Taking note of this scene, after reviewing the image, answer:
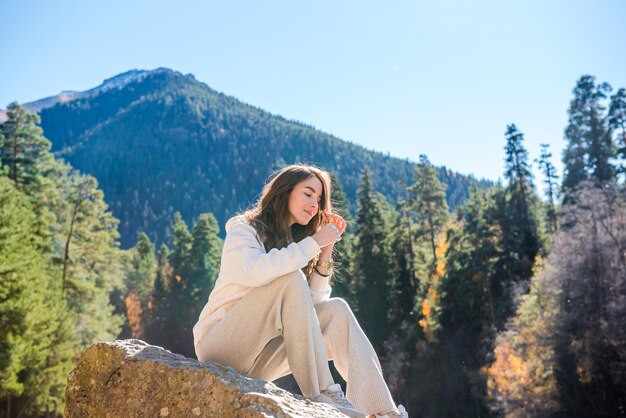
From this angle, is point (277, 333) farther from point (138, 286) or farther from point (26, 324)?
point (138, 286)

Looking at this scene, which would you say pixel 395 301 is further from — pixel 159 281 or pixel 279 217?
pixel 279 217

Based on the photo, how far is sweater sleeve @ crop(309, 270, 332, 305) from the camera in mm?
3932

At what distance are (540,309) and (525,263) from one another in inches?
367

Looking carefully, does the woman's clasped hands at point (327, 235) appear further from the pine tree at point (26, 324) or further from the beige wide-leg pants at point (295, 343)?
the pine tree at point (26, 324)

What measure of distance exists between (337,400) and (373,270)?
3989cm

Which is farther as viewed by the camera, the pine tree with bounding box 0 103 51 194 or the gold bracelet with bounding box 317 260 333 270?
the pine tree with bounding box 0 103 51 194

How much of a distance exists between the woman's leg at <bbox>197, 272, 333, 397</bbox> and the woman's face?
0.75 meters

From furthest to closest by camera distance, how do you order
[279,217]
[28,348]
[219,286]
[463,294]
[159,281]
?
[159,281]
[463,294]
[28,348]
[279,217]
[219,286]

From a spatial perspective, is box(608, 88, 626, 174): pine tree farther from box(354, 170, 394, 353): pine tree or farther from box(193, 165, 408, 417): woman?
box(193, 165, 408, 417): woman

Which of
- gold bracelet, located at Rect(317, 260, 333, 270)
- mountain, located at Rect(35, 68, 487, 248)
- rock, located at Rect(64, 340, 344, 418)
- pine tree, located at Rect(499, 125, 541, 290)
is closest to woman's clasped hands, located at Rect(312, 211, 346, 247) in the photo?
gold bracelet, located at Rect(317, 260, 333, 270)

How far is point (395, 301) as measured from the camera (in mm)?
43219

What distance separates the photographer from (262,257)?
11.0ft

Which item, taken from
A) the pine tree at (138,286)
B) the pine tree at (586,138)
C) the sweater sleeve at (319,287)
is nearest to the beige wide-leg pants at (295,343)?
the sweater sleeve at (319,287)

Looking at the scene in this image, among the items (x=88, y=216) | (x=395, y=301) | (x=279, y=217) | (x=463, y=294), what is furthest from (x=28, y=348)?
(x=395, y=301)
